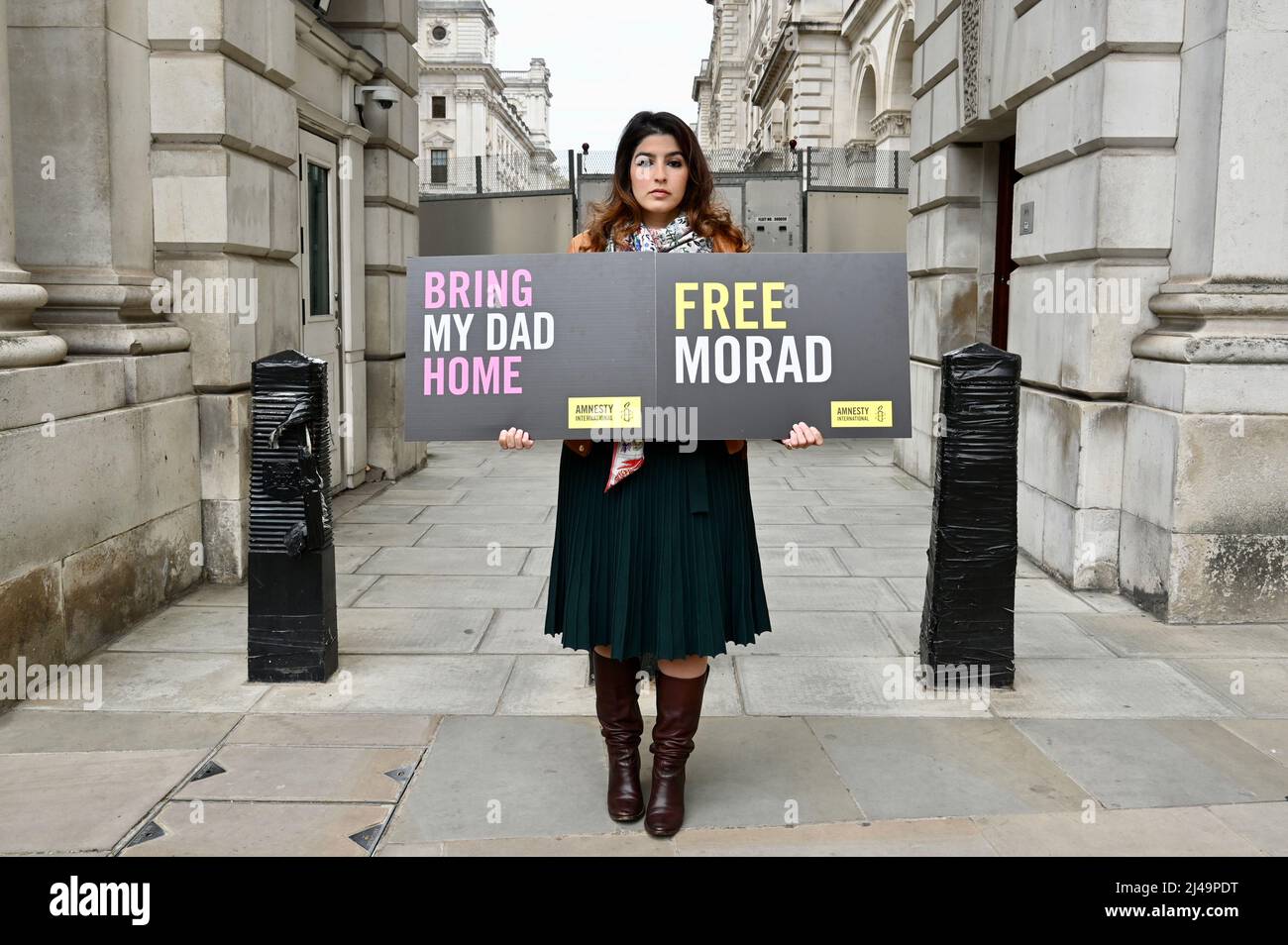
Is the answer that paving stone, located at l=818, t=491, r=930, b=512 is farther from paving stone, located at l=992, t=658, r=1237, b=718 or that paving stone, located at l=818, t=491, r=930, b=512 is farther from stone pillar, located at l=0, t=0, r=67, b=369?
stone pillar, located at l=0, t=0, r=67, b=369

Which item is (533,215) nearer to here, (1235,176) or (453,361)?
(1235,176)

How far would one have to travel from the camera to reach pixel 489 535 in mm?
8328

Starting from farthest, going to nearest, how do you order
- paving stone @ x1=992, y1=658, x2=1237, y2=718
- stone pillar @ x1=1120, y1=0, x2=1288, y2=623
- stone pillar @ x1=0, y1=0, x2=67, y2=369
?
stone pillar @ x1=1120, y1=0, x2=1288, y2=623
stone pillar @ x1=0, y1=0, x2=67, y2=369
paving stone @ x1=992, y1=658, x2=1237, y2=718

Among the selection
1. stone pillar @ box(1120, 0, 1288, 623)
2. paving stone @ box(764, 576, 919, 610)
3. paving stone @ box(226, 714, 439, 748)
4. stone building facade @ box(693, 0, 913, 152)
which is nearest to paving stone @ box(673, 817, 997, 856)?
paving stone @ box(226, 714, 439, 748)

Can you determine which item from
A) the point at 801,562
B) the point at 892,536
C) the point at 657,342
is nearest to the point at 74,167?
the point at 657,342

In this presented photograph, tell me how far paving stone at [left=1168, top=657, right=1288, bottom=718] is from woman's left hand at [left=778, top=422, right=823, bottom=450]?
241 centimetres

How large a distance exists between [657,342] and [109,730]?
260 cm

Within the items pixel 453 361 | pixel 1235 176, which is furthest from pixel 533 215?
pixel 453 361

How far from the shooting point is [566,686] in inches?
198

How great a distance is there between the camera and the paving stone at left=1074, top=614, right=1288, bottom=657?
552 cm

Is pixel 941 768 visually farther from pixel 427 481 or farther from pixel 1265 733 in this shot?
pixel 427 481

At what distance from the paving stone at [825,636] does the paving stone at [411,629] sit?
4.63 feet

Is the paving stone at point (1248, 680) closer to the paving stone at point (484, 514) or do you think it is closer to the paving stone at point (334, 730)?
the paving stone at point (334, 730)

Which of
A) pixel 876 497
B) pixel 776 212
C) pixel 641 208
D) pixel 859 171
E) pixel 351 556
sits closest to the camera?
pixel 641 208
